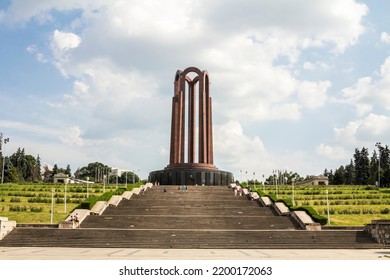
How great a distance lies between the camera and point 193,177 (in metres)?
44.0

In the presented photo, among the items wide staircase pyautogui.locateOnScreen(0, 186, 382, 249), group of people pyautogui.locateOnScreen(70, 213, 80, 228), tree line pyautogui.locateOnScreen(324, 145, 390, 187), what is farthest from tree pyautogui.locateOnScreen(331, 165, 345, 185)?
group of people pyautogui.locateOnScreen(70, 213, 80, 228)

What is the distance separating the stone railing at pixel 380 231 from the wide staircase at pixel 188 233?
39 centimetres

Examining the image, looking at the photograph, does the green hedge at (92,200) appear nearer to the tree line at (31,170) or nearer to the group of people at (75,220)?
the group of people at (75,220)

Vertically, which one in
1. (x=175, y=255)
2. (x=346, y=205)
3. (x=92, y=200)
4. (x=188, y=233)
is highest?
(x=92, y=200)

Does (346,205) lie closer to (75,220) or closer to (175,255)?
(75,220)

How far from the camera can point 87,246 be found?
700 inches

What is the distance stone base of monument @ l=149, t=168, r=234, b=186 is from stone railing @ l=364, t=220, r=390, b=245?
83.8ft

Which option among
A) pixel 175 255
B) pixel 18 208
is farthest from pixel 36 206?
pixel 175 255

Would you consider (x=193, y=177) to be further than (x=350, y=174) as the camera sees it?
No

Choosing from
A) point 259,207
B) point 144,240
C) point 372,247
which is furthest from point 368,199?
point 144,240

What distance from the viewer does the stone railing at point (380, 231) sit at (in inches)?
742

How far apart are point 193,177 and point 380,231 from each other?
26.5 metres

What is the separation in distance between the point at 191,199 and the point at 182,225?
8683 mm

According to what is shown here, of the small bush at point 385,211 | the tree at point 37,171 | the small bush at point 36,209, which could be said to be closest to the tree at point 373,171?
the small bush at point 385,211
